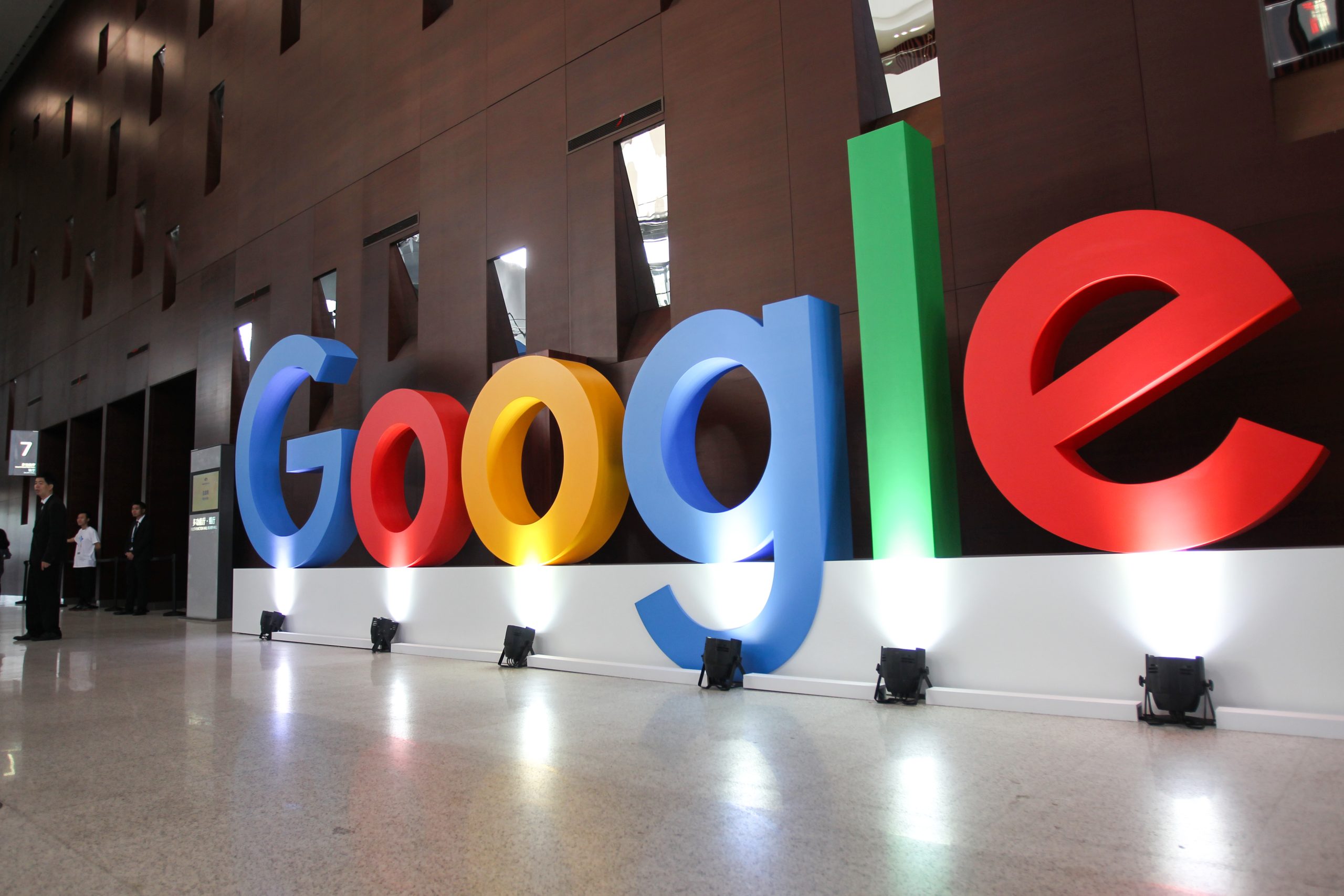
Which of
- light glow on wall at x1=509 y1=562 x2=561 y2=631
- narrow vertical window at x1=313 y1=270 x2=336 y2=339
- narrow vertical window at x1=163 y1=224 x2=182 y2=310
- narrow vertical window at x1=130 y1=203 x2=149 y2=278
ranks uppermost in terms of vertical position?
narrow vertical window at x1=130 y1=203 x2=149 y2=278

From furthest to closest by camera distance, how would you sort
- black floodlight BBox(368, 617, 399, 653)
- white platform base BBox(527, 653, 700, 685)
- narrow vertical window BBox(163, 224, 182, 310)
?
narrow vertical window BBox(163, 224, 182, 310) < black floodlight BBox(368, 617, 399, 653) < white platform base BBox(527, 653, 700, 685)

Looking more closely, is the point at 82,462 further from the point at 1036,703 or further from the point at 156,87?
the point at 1036,703

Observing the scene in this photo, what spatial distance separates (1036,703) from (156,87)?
53.1ft

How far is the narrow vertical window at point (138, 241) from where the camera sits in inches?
552

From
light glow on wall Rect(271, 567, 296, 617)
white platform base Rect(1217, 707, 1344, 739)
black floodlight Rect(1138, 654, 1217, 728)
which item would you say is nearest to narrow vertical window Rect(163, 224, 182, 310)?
light glow on wall Rect(271, 567, 296, 617)

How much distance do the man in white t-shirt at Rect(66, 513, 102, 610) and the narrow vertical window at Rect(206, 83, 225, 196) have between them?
5.50m

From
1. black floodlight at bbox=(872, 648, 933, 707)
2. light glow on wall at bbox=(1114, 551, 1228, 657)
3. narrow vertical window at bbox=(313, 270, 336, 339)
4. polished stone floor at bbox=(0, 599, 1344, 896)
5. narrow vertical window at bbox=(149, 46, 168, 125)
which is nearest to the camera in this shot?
polished stone floor at bbox=(0, 599, 1344, 896)

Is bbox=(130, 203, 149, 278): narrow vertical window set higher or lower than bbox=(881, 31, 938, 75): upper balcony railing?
higher

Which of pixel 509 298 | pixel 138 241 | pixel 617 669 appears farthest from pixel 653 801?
pixel 138 241

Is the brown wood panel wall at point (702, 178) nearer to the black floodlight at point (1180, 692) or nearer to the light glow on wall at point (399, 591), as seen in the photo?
the black floodlight at point (1180, 692)

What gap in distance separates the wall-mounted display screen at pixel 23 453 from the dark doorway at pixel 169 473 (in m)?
4.51

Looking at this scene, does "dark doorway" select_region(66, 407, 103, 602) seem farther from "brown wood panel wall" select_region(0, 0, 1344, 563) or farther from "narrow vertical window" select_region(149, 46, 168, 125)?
"narrow vertical window" select_region(149, 46, 168, 125)

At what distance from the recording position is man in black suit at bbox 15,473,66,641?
25.7 ft

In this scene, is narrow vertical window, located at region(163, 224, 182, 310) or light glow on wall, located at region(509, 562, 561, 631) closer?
light glow on wall, located at region(509, 562, 561, 631)
